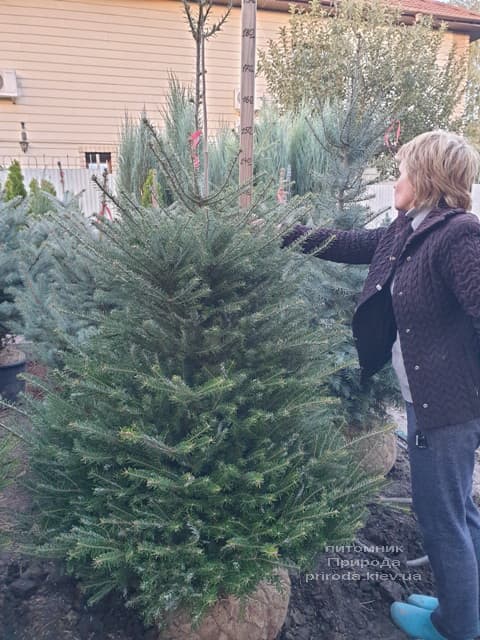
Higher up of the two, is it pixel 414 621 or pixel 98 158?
pixel 414 621

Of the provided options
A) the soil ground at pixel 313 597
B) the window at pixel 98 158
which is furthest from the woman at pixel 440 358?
the window at pixel 98 158

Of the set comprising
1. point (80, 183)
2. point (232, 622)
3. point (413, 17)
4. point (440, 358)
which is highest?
point (413, 17)

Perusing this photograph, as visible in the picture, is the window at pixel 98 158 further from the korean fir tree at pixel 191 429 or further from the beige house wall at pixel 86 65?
the korean fir tree at pixel 191 429

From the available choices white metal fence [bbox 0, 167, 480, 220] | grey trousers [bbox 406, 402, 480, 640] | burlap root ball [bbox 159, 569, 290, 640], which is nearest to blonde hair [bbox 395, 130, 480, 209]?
grey trousers [bbox 406, 402, 480, 640]

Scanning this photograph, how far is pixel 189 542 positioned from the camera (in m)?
1.69

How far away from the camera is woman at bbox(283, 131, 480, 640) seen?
2037 millimetres

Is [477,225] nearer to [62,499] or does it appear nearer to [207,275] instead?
[207,275]


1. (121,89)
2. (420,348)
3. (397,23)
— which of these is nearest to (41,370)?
(420,348)

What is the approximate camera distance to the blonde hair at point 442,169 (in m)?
2.12

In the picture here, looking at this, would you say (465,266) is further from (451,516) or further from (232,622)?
(232,622)

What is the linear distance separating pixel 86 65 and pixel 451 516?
45.1 ft

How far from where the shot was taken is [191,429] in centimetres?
183

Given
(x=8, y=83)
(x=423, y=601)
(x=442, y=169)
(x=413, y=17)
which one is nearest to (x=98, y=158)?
(x=8, y=83)

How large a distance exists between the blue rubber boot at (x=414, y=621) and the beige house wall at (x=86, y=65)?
1294cm
